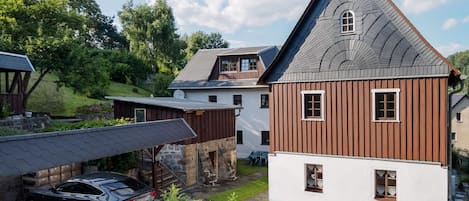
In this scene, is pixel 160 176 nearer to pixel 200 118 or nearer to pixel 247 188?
pixel 200 118

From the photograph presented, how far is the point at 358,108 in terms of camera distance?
40.1 ft

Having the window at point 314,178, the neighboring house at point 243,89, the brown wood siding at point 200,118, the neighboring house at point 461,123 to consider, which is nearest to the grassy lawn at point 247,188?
the brown wood siding at point 200,118

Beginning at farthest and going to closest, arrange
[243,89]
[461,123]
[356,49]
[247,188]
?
[461,123]
[243,89]
[247,188]
[356,49]

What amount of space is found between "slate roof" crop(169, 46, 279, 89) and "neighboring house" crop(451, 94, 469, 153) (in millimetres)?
18431

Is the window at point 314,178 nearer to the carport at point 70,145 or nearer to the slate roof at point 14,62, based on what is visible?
the carport at point 70,145

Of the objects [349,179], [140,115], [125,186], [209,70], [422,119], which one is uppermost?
[209,70]

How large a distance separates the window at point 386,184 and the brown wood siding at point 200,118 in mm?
7703

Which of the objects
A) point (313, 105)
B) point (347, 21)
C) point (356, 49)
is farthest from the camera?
point (313, 105)

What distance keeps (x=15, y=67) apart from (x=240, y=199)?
1149 centimetres

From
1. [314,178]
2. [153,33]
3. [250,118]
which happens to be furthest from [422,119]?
[153,33]

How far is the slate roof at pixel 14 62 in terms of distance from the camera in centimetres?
1620

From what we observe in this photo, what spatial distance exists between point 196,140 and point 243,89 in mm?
8152

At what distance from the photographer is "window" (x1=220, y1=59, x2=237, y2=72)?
24.7 m

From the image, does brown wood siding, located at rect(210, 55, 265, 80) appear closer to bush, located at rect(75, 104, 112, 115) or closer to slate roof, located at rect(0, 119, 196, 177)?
bush, located at rect(75, 104, 112, 115)
